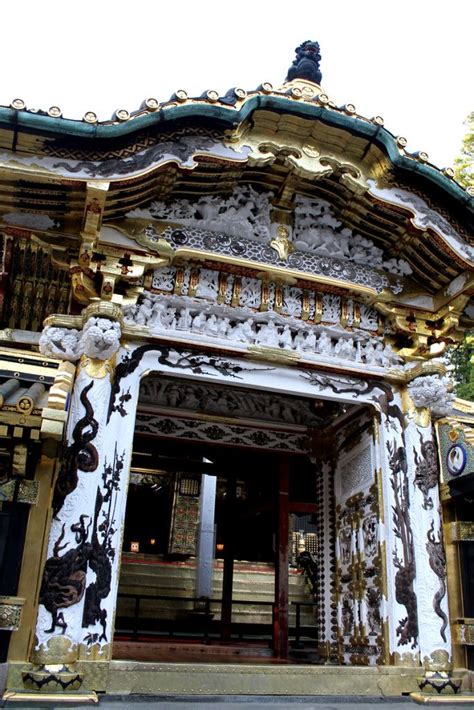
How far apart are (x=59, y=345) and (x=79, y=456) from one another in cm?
111

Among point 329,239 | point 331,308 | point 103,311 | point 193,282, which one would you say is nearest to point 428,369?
point 331,308

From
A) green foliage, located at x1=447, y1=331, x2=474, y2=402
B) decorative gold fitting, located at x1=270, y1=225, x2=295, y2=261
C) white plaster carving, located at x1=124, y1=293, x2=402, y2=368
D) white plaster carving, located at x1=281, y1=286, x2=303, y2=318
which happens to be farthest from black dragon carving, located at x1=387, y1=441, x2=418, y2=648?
green foliage, located at x1=447, y1=331, x2=474, y2=402

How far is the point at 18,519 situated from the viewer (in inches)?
204

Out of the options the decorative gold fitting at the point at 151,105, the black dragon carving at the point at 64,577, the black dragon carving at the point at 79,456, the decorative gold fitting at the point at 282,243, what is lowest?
the black dragon carving at the point at 64,577

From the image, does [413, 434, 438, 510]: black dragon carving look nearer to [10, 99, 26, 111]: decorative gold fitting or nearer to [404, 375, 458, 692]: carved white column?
[404, 375, 458, 692]: carved white column

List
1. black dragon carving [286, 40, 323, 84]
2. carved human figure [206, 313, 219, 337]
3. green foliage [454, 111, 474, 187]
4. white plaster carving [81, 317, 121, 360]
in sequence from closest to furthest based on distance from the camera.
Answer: white plaster carving [81, 317, 121, 360] < carved human figure [206, 313, 219, 337] < black dragon carving [286, 40, 323, 84] < green foliage [454, 111, 474, 187]

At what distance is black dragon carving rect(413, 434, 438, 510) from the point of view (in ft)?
22.0

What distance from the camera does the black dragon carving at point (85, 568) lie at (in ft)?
16.8

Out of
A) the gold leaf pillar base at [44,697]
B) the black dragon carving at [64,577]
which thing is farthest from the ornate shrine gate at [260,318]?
the gold leaf pillar base at [44,697]

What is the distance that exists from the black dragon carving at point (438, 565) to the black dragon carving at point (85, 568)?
10.6ft

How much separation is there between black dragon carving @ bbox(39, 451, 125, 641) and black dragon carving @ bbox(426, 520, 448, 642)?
10.6 ft

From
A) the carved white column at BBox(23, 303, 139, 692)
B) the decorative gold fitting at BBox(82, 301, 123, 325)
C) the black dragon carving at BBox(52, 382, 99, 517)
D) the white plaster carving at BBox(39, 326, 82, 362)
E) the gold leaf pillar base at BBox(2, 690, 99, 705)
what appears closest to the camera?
the gold leaf pillar base at BBox(2, 690, 99, 705)

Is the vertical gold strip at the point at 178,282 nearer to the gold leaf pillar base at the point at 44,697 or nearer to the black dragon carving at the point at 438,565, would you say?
the black dragon carving at the point at 438,565

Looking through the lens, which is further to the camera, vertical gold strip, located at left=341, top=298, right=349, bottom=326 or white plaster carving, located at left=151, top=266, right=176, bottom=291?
vertical gold strip, located at left=341, top=298, right=349, bottom=326
